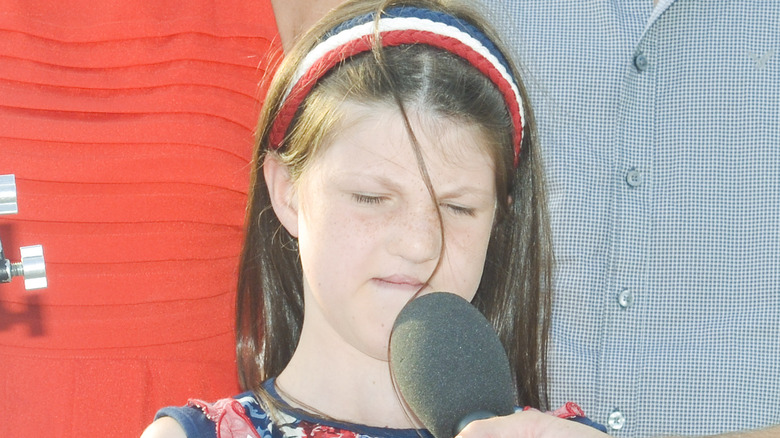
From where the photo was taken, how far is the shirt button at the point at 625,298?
93.5 inches

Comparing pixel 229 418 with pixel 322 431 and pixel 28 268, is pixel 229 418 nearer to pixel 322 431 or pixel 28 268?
pixel 322 431

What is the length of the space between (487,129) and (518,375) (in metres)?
0.55

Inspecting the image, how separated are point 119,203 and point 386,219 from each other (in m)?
0.66

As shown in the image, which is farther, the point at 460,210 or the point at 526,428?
the point at 460,210

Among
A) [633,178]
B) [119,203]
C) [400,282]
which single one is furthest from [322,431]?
[633,178]

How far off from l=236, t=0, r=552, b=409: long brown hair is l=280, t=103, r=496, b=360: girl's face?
0.21 ft

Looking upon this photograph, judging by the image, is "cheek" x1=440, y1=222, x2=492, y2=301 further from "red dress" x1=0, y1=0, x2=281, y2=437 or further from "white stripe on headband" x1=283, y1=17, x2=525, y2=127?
"red dress" x1=0, y1=0, x2=281, y2=437

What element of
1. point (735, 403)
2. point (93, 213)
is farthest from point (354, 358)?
point (735, 403)

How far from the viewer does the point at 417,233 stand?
1.68 m

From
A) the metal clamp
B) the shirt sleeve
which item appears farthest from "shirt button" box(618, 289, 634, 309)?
the metal clamp

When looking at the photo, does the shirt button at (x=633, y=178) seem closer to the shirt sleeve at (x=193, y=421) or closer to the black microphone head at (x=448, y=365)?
the black microphone head at (x=448, y=365)

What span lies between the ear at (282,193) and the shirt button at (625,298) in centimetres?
Answer: 85

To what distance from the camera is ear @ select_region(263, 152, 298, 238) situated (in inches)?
74.5

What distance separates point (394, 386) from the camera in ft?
6.03
